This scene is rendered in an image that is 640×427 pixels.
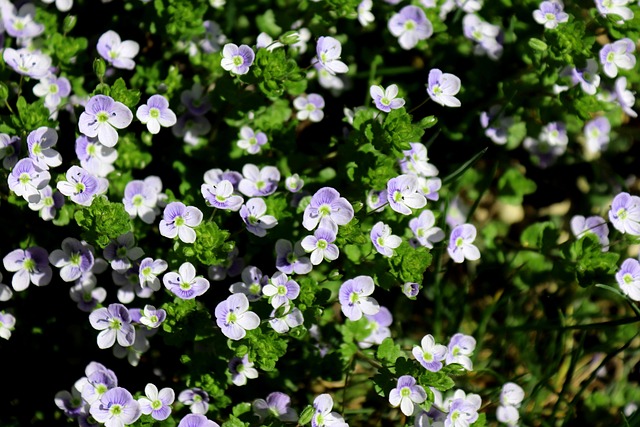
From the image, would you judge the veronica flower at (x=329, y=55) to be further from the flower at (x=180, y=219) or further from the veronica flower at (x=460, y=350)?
the veronica flower at (x=460, y=350)

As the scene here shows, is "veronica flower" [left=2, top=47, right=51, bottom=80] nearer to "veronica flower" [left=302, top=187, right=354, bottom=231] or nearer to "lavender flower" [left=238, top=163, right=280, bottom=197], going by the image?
"lavender flower" [left=238, top=163, right=280, bottom=197]

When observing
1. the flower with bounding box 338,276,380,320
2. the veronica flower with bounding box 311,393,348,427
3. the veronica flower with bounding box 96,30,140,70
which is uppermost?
the veronica flower with bounding box 96,30,140,70

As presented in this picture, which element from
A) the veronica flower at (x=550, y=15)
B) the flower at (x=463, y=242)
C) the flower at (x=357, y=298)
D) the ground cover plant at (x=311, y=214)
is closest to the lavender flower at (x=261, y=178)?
the ground cover plant at (x=311, y=214)

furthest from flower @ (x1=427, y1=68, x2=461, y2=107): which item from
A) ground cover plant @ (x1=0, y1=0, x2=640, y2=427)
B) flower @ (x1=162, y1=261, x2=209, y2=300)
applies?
flower @ (x1=162, y1=261, x2=209, y2=300)

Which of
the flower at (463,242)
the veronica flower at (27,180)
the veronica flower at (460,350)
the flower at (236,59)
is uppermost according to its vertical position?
the flower at (236,59)

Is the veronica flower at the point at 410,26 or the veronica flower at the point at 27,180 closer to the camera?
the veronica flower at the point at 27,180

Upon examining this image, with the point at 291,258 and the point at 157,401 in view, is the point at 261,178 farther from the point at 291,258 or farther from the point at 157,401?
the point at 157,401
